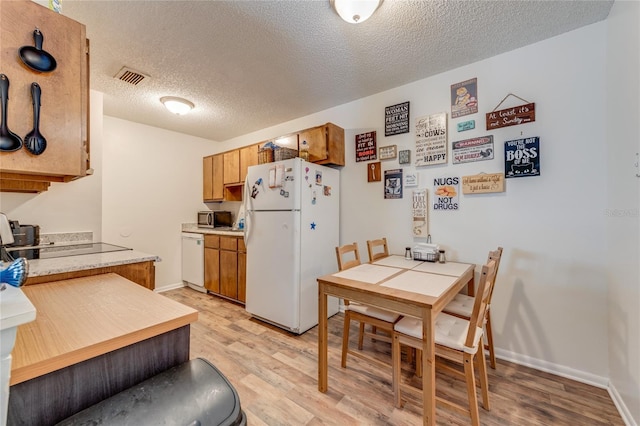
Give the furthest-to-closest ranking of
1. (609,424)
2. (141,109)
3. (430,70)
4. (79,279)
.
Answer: (141,109)
(430,70)
(609,424)
(79,279)

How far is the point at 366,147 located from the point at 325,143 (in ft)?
1.51

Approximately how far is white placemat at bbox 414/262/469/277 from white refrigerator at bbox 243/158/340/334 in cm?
108

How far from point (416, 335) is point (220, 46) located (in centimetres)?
246

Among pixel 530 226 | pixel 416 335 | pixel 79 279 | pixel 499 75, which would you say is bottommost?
pixel 416 335

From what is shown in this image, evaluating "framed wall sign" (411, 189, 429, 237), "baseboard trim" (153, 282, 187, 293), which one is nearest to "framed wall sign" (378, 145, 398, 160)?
"framed wall sign" (411, 189, 429, 237)

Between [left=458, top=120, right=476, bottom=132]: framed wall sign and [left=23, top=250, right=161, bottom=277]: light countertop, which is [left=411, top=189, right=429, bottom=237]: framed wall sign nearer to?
[left=458, top=120, right=476, bottom=132]: framed wall sign

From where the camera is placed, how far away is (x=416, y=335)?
4.95 ft

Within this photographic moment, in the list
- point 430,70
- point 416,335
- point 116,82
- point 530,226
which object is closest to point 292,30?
point 430,70

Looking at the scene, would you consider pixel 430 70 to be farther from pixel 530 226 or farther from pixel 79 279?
pixel 79 279

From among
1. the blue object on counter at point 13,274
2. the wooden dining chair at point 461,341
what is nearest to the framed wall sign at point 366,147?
the wooden dining chair at point 461,341

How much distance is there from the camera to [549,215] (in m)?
1.95

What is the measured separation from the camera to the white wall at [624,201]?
4.56 ft

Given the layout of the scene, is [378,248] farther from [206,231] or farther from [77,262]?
[206,231]

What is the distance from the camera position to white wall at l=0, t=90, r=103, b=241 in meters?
2.29
